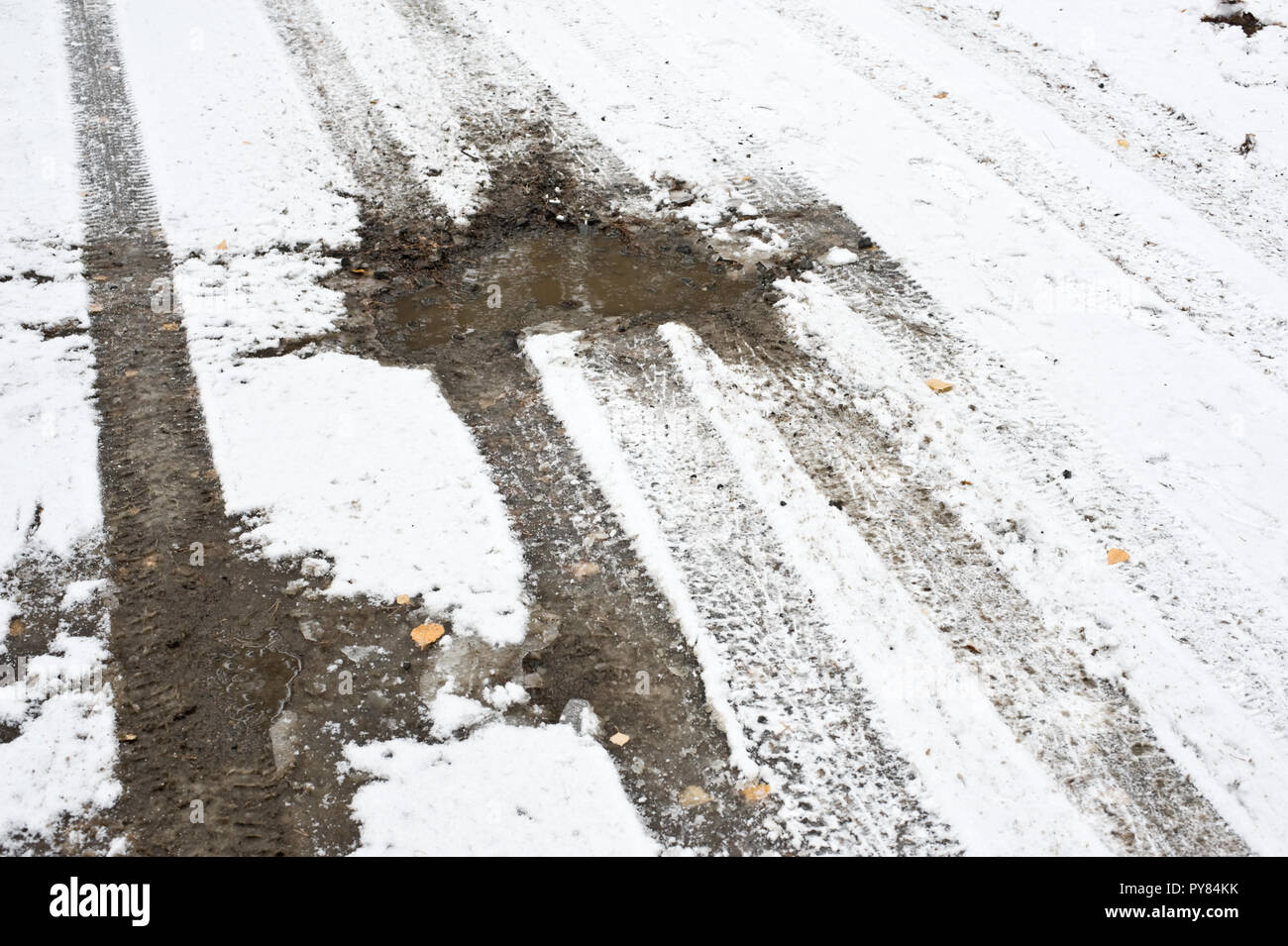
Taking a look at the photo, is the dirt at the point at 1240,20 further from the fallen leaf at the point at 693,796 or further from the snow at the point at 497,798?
the snow at the point at 497,798

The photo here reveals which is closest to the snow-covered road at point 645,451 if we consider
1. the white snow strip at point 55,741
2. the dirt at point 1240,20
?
the white snow strip at point 55,741

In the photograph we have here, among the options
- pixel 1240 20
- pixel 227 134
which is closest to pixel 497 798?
pixel 227 134

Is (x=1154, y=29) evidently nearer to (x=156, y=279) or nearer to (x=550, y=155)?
(x=550, y=155)

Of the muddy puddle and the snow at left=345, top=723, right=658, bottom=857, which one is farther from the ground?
the muddy puddle

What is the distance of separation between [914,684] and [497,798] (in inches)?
64.1

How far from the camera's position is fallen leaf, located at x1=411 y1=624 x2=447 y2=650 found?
355 cm

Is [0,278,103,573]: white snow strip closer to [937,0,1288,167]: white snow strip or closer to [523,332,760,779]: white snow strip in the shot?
[523,332,760,779]: white snow strip

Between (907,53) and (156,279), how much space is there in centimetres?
611

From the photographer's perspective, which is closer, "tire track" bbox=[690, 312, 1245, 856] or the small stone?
"tire track" bbox=[690, 312, 1245, 856]

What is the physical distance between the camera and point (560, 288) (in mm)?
5363

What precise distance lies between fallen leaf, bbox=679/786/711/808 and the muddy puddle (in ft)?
9.23

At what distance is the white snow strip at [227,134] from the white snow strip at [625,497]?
1837mm

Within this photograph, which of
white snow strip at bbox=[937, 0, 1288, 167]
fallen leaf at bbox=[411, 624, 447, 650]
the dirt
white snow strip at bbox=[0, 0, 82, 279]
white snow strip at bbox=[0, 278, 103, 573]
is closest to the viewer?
fallen leaf at bbox=[411, 624, 447, 650]

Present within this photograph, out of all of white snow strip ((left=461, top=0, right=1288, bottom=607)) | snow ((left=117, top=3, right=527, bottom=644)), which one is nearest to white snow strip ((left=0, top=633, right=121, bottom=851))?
snow ((left=117, top=3, right=527, bottom=644))
